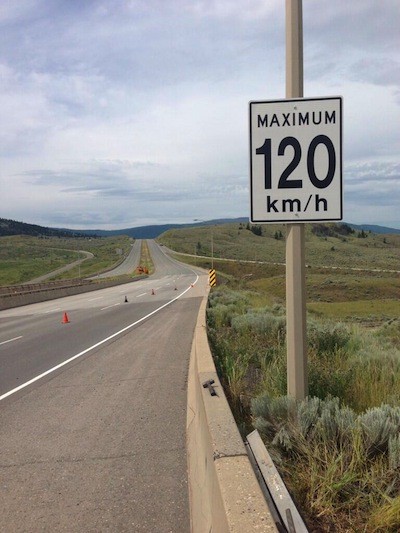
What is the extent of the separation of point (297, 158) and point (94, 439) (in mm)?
3820

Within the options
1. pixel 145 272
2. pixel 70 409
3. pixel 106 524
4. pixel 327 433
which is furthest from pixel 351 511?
pixel 145 272

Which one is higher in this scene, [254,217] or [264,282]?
[254,217]

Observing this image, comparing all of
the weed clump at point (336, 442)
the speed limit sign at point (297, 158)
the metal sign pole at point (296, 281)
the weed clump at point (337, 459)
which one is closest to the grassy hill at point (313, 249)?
the weed clump at point (336, 442)

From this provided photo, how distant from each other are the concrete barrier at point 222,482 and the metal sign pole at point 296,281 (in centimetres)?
65

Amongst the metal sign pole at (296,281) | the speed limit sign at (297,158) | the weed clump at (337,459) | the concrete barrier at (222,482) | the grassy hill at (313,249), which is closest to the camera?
the concrete barrier at (222,482)

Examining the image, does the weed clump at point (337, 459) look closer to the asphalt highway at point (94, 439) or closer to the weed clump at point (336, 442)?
the weed clump at point (336, 442)

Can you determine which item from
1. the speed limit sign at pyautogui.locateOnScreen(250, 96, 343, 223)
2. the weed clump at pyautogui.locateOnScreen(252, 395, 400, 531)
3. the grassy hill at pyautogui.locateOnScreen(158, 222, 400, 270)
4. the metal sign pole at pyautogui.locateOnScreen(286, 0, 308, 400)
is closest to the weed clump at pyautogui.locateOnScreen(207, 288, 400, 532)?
the weed clump at pyautogui.locateOnScreen(252, 395, 400, 531)

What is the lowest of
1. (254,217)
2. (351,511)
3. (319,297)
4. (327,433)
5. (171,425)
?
(319,297)

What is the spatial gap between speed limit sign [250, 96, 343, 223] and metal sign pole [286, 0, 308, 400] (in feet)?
0.55

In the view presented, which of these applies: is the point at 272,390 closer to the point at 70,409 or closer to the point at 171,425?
the point at 171,425

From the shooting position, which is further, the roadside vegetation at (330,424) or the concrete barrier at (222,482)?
the roadside vegetation at (330,424)

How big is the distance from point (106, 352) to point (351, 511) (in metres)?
10.1

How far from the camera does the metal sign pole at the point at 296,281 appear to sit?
427 cm

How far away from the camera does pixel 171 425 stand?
648 cm
